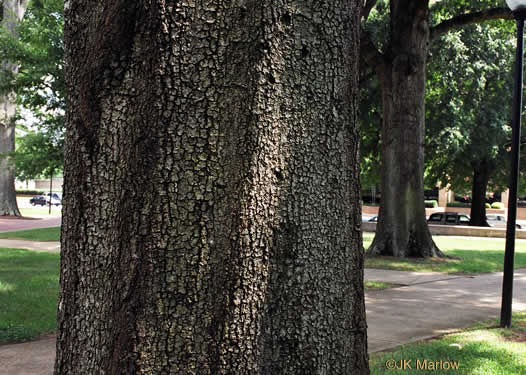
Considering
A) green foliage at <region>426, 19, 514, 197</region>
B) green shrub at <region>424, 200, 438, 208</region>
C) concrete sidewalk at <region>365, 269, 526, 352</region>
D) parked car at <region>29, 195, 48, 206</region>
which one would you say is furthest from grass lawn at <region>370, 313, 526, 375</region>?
parked car at <region>29, 195, 48, 206</region>

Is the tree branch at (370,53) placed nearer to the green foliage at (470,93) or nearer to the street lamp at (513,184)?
the street lamp at (513,184)

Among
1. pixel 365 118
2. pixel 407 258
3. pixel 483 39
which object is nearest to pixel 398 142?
pixel 407 258

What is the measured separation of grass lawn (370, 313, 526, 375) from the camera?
4.52m

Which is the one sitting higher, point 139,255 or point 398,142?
point 398,142

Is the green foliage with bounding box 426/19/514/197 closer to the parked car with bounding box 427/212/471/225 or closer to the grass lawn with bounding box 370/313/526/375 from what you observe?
the parked car with bounding box 427/212/471/225

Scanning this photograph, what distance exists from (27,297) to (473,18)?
1280 centimetres

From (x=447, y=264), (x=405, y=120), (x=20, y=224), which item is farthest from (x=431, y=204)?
(x=447, y=264)

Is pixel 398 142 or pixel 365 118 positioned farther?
pixel 365 118

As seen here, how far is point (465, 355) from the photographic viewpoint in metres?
4.91

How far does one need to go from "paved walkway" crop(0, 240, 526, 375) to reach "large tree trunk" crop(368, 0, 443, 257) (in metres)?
2.84

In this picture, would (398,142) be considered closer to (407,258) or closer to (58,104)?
(407,258)

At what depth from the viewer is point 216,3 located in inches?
84.5

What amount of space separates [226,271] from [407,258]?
12.6 metres

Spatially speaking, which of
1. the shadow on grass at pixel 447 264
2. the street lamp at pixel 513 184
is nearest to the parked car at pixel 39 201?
the shadow on grass at pixel 447 264
